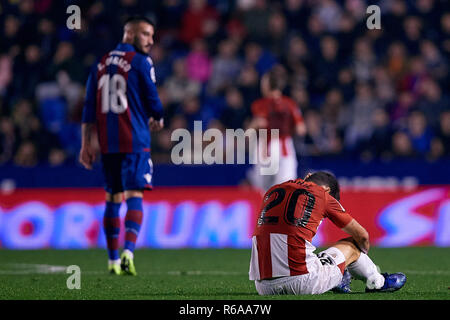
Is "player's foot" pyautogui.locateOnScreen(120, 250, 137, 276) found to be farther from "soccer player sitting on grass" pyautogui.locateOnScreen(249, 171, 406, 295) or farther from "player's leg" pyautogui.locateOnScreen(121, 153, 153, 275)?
"soccer player sitting on grass" pyautogui.locateOnScreen(249, 171, 406, 295)

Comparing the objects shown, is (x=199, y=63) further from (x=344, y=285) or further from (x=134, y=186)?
(x=344, y=285)

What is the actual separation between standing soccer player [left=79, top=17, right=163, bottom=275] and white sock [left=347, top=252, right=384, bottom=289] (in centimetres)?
238

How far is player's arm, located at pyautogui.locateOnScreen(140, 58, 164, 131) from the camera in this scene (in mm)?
8016

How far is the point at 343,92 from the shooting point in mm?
14750

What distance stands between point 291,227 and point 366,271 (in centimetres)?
70

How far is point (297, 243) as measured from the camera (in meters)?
5.83

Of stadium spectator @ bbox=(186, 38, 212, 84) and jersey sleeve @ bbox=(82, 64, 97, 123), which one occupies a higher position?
stadium spectator @ bbox=(186, 38, 212, 84)

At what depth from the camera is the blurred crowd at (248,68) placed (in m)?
14.1

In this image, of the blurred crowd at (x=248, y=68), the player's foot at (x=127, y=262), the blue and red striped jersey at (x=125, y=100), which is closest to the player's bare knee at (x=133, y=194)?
the blue and red striped jersey at (x=125, y=100)

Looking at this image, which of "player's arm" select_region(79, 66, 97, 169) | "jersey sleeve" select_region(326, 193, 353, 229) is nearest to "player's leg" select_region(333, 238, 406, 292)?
"jersey sleeve" select_region(326, 193, 353, 229)

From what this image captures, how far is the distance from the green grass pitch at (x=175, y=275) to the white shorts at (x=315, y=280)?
0.28 feet

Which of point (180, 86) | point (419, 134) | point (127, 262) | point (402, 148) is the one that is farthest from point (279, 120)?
point (127, 262)

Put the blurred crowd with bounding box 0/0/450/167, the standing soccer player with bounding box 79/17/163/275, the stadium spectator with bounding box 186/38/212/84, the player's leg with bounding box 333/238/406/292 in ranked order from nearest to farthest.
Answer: the player's leg with bounding box 333/238/406/292 → the standing soccer player with bounding box 79/17/163/275 → the blurred crowd with bounding box 0/0/450/167 → the stadium spectator with bounding box 186/38/212/84
